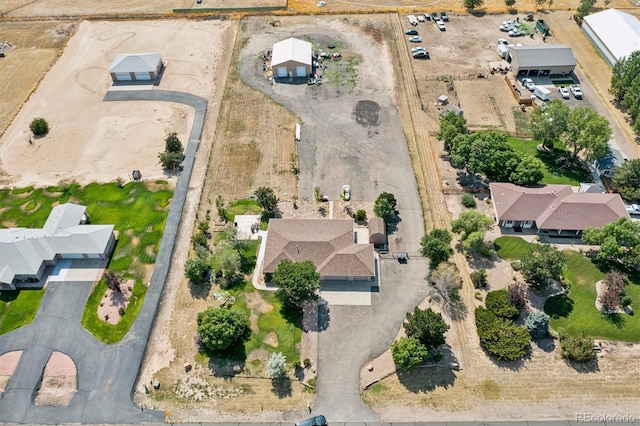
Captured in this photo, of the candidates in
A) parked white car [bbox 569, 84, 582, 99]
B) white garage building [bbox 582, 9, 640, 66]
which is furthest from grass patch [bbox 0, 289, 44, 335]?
white garage building [bbox 582, 9, 640, 66]

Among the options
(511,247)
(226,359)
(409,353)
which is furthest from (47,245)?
(511,247)

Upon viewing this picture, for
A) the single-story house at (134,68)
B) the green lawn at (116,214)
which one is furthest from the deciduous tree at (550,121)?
the single-story house at (134,68)

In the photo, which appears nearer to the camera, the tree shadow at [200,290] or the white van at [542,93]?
the tree shadow at [200,290]

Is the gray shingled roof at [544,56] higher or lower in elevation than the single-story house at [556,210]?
higher

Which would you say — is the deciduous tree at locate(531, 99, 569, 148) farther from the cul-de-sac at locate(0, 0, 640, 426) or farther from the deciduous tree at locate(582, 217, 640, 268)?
the deciduous tree at locate(582, 217, 640, 268)

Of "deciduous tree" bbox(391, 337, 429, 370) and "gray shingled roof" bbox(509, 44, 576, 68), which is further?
"gray shingled roof" bbox(509, 44, 576, 68)

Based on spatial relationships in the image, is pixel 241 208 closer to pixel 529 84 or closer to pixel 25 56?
pixel 529 84

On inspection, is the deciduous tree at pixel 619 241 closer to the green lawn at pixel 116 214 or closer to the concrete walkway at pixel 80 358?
the concrete walkway at pixel 80 358
